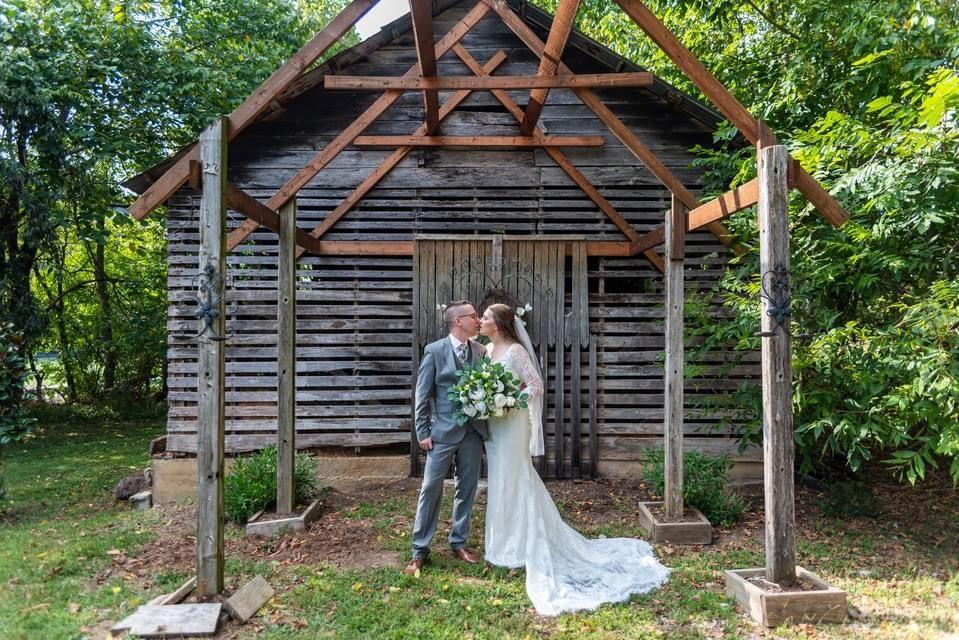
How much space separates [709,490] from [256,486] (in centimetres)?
462

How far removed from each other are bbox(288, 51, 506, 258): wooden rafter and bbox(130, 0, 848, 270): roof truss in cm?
1

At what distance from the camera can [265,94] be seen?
179 inches

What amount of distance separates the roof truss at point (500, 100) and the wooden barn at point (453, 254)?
71 mm

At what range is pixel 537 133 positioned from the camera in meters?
7.66

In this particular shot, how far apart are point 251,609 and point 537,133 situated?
6.16 m

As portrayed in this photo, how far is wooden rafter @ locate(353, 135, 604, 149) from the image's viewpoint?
7551 mm

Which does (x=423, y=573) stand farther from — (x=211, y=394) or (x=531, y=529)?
(x=211, y=394)

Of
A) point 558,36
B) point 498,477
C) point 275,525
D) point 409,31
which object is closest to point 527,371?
point 498,477

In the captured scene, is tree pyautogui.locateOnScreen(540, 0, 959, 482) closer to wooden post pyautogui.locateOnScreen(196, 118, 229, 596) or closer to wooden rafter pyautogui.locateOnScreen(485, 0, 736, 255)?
wooden rafter pyautogui.locateOnScreen(485, 0, 736, 255)

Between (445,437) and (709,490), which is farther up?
(445,437)

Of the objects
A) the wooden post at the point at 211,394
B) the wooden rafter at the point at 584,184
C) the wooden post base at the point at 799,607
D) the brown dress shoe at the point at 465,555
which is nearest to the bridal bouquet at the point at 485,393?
the brown dress shoe at the point at 465,555


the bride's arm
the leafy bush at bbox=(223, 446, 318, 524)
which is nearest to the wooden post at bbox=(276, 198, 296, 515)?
the leafy bush at bbox=(223, 446, 318, 524)

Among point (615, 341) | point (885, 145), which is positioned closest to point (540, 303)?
point (615, 341)

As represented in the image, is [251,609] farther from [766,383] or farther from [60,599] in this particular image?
[766,383]
